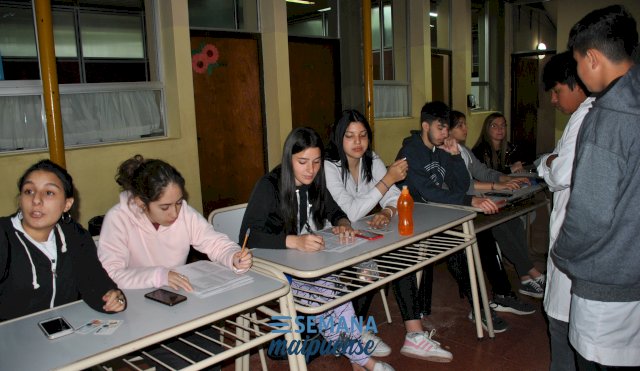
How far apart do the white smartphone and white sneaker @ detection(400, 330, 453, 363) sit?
1.77 metres

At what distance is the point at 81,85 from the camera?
3.77 metres

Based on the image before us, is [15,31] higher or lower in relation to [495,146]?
higher

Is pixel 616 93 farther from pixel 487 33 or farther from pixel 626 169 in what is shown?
pixel 487 33

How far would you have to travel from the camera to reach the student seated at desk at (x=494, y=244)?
10.6ft

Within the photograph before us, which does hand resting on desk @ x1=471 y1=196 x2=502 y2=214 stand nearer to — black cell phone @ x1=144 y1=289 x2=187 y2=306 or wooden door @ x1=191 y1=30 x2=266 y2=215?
black cell phone @ x1=144 y1=289 x2=187 y2=306

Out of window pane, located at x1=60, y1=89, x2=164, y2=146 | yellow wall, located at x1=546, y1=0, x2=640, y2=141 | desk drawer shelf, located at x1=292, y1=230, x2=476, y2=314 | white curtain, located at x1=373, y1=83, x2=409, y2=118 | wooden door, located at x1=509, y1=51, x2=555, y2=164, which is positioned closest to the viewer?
desk drawer shelf, located at x1=292, y1=230, x2=476, y2=314

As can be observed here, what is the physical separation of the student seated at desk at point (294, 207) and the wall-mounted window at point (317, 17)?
3.87m

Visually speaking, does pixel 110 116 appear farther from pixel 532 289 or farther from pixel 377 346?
pixel 532 289

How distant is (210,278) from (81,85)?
8.79ft

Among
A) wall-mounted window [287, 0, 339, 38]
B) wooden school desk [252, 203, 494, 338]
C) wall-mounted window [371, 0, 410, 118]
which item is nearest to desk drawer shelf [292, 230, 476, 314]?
wooden school desk [252, 203, 494, 338]

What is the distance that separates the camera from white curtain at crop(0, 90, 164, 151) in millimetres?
3488

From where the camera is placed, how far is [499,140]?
163 inches

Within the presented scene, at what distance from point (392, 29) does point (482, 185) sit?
4.14m

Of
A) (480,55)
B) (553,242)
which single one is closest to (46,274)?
(553,242)
